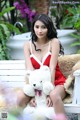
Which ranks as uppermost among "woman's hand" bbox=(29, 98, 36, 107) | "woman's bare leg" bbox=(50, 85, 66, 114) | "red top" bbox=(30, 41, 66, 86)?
"red top" bbox=(30, 41, 66, 86)

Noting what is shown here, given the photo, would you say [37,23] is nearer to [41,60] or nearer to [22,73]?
[41,60]

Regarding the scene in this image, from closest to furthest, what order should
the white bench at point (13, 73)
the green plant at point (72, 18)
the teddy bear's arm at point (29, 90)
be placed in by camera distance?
1. the teddy bear's arm at point (29, 90)
2. the white bench at point (13, 73)
3. the green plant at point (72, 18)

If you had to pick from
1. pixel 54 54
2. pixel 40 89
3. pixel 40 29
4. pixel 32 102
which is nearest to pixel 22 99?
pixel 32 102

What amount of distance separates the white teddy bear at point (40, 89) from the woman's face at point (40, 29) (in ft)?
1.23

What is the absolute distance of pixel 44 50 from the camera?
12.6ft

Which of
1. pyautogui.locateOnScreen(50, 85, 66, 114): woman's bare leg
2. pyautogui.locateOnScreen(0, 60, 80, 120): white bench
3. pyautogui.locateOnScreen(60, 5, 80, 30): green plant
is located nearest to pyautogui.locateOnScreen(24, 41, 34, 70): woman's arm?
pyautogui.locateOnScreen(50, 85, 66, 114): woman's bare leg

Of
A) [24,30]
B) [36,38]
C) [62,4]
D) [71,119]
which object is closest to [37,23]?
[36,38]

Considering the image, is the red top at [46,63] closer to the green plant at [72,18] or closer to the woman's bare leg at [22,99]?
the woman's bare leg at [22,99]

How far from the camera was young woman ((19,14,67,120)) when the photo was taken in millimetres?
3684

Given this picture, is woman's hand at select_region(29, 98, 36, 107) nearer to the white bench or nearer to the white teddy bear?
the white teddy bear

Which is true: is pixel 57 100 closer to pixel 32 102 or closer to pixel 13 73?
pixel 32 102

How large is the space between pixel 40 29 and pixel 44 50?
9.3 inches

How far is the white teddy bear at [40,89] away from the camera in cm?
Result: 348

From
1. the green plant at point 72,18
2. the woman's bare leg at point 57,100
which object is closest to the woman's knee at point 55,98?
the woman's bare leg at point 57,100
